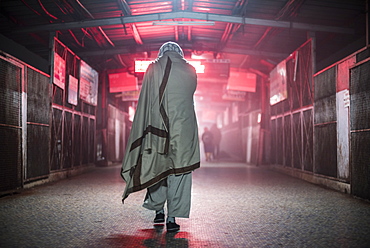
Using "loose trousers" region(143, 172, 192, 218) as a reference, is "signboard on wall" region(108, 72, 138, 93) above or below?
above

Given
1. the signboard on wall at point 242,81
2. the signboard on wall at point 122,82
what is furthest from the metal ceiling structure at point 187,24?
the signboard on wall at point 122,82

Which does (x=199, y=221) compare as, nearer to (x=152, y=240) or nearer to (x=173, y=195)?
(x=173, y=195)

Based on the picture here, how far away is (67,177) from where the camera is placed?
33.4 feet

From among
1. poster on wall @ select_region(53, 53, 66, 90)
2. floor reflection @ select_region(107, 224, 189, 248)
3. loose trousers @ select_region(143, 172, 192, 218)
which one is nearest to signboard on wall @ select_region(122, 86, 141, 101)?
poster on wall @ select_region(53, 53, 66, 90)

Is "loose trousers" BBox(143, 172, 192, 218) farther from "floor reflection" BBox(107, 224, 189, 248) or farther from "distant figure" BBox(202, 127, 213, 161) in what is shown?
"distant figure" BBox(202, 127, 213, 161)

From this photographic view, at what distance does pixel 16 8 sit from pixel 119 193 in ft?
17.6

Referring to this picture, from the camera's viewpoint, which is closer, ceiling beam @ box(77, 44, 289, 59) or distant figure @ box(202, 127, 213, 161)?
ceiling beam @ box(77, 44, 289, 59)

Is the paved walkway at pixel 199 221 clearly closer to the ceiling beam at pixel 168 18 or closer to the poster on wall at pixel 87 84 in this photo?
the ceiling beam at pixel 168 18

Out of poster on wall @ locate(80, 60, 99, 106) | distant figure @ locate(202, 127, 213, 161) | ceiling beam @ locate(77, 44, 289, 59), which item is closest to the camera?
poster on wall @ locate(80, 60, 99, 106)

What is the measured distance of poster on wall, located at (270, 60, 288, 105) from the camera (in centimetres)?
1170

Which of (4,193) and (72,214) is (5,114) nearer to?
(4,193)

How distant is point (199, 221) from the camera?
14.1 feet

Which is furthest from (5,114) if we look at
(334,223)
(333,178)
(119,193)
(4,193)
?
(333,178)

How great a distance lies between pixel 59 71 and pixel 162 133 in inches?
256
